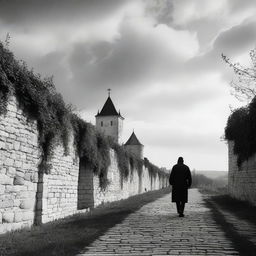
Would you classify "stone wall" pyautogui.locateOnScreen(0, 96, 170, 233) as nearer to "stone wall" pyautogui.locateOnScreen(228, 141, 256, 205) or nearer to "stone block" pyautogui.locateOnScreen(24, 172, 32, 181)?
"stone block" pyautogui.locateOnScreen(24, 172, 32, 181)

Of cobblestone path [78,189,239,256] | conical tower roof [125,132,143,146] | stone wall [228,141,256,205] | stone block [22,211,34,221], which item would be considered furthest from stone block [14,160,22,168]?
conical tower roof [125,132,143,146]

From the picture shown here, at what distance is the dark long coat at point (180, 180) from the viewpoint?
12086mm

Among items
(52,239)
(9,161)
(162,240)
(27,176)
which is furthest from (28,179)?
(162,240)

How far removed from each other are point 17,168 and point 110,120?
58558 millimetres

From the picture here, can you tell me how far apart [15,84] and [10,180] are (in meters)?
2.12

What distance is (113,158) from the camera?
19656 mm

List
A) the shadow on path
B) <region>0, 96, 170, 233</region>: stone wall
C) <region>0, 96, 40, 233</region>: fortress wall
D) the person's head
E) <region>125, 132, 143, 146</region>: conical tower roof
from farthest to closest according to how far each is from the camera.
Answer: <region>125, 132, 143, 146</region>: conical tower roof
the person's head
<region>0, 96, 170, 233</region>: stone wall
<region>0, 96, 40, 233</region>: fortress wall
the shadow on path

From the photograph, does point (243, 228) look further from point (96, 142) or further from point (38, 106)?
point (96, 142)

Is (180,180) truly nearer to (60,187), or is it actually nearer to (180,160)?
(180,160)

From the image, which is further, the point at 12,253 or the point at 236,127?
the point at 236,127

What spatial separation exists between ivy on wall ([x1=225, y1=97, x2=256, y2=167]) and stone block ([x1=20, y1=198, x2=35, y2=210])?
361 inches

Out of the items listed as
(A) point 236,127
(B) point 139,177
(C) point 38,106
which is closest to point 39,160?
(C) point 38,106

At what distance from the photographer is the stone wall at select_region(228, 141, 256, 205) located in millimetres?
16531

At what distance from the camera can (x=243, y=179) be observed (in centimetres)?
1867
